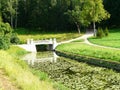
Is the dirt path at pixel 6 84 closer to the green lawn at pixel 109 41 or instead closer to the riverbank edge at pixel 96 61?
the riverbank edge at pixel 96 61

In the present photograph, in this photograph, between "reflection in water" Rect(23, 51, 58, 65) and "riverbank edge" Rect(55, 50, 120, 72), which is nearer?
"riverbank edge" Rect(55, 50, 120, 72)

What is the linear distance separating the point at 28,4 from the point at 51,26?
13.8m

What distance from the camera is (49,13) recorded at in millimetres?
104750

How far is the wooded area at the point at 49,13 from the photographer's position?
96238 mm

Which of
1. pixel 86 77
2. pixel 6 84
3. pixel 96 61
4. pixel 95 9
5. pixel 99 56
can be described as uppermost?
pixel 95 9

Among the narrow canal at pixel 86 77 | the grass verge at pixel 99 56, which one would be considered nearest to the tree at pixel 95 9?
the grass verge at pixel 99 56

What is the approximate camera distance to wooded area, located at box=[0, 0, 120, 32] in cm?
9624

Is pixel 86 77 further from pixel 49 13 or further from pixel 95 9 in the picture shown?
pixel 49 13

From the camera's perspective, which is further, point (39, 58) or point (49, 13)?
point (49, 13)

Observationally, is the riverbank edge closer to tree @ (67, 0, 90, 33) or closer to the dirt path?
the dirt path

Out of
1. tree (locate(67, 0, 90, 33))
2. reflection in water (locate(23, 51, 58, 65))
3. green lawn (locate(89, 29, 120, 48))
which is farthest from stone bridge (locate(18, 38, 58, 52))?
tree (locate(67, 0, 90, 33))

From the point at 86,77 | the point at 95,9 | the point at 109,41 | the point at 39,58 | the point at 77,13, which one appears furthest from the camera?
the point at 77,13

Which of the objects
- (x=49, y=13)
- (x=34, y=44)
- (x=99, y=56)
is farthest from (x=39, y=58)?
(x=49, y=13)

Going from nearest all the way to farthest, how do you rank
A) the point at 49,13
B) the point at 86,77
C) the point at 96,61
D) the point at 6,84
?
1. the point at 6,84
2. the point at 86,77
3. the point at 96,61
4. the point at 49,13
